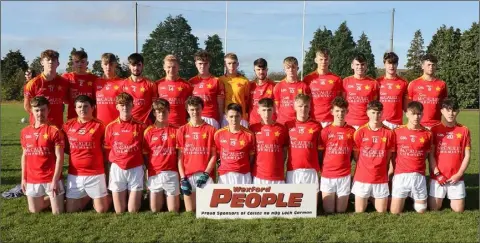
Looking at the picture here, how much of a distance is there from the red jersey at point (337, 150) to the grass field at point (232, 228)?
1.85 ft

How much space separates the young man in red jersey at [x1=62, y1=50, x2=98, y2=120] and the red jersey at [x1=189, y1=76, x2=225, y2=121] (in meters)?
1.48

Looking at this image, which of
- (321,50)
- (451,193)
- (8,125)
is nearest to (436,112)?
(451,193)

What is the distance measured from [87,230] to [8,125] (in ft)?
51.7

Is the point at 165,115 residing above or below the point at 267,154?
above

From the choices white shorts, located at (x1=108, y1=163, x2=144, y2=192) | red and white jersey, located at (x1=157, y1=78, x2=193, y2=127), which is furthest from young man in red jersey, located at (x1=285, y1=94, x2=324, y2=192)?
white shorts, located at (x1=108, y1=163, x2=144, y2=192)

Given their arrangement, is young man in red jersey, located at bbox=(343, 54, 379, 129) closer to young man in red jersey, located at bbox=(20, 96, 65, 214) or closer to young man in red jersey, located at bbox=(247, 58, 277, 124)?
young man in red jersey, located at bbox=(247, 58, 277, 124)

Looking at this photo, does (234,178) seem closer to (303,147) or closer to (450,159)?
(303,147)

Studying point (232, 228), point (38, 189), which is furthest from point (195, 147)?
point (38, 189)

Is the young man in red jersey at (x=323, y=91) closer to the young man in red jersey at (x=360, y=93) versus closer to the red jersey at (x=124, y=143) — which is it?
the young man in red jersey at (x=360, y=93)

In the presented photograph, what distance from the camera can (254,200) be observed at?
516 cm

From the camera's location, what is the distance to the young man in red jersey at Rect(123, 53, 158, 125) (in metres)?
6.04

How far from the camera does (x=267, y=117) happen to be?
5465 millimetres

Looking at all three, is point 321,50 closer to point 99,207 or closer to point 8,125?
point 99,207

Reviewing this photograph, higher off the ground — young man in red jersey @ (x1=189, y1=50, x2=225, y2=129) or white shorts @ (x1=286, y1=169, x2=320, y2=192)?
young man in red jersey @ (x1=189, y1=50, x2=225, y2=129)
